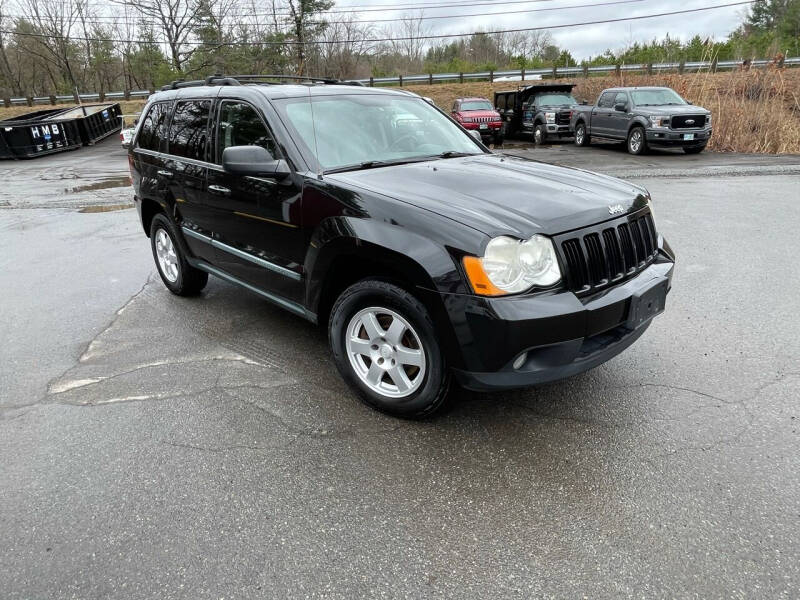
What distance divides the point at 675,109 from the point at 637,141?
1.26 meters

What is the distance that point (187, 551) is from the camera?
2.28 meters

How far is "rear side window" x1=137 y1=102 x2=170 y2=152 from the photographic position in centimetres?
495

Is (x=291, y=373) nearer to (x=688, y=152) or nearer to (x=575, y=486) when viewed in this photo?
(x=575, y=486)

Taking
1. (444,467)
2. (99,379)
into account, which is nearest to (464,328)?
(444,467)

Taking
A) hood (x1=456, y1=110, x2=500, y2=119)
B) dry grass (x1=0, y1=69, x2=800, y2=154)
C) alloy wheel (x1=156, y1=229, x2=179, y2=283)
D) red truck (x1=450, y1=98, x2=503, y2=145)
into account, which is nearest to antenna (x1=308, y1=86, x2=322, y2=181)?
alloy wheel (x1=156, y1=229, x2=179, y2=283)

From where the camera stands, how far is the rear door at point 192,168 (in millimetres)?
4316

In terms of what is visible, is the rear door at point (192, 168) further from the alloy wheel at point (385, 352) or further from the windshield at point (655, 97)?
the windshield at point (655, 97)

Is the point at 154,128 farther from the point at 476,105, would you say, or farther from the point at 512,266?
the point at 476,105

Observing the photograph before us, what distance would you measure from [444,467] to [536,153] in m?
16.0

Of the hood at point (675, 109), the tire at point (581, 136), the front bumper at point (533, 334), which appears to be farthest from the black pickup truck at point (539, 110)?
the front bumper at point (533, 334)

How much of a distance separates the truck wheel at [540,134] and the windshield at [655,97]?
3882mm

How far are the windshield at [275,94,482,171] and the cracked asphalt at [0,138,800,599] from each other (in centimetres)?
147

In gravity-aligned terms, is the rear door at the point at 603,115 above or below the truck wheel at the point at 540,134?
above

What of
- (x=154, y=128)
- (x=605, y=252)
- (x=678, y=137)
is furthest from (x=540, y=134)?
(x=605, y=252)
